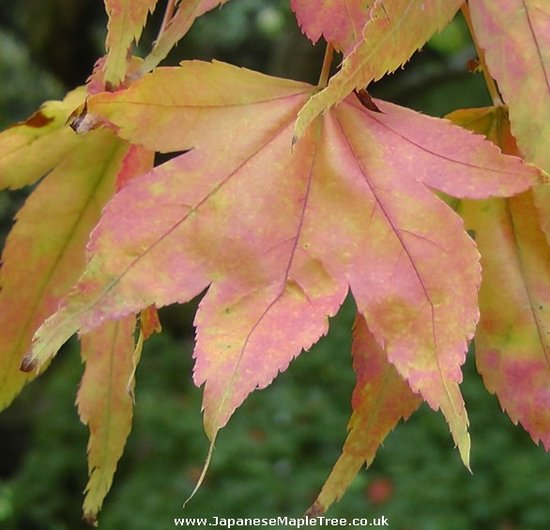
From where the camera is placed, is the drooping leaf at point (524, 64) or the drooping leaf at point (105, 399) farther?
the drooping leaf at point (105, 399)

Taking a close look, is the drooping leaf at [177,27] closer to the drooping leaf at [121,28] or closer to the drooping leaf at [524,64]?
the drooping leaf at [121,28]

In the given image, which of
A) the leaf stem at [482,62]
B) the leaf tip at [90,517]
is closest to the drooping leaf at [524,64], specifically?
the leaf stem at [482,62]

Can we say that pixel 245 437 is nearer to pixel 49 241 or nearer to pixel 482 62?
pixel 49 241

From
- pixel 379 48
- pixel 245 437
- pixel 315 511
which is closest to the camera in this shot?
pixel 379 48

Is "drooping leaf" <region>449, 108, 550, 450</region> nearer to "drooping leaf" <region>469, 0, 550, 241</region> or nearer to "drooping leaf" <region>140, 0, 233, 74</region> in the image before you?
"drooping leaf" <region>469, 0, 550, 241</region>

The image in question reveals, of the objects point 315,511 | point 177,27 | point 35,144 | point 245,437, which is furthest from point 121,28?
point 245,437

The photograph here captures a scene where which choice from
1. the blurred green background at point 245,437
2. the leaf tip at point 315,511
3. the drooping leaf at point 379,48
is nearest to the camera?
the drooping leaf at point 379,48

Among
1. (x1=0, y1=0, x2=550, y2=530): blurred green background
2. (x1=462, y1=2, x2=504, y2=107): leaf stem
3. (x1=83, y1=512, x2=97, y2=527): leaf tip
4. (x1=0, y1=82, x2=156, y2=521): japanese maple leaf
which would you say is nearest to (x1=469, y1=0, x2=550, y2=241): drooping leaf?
(x1=462, y1=2, x2=504, y2=107): leaf stem
